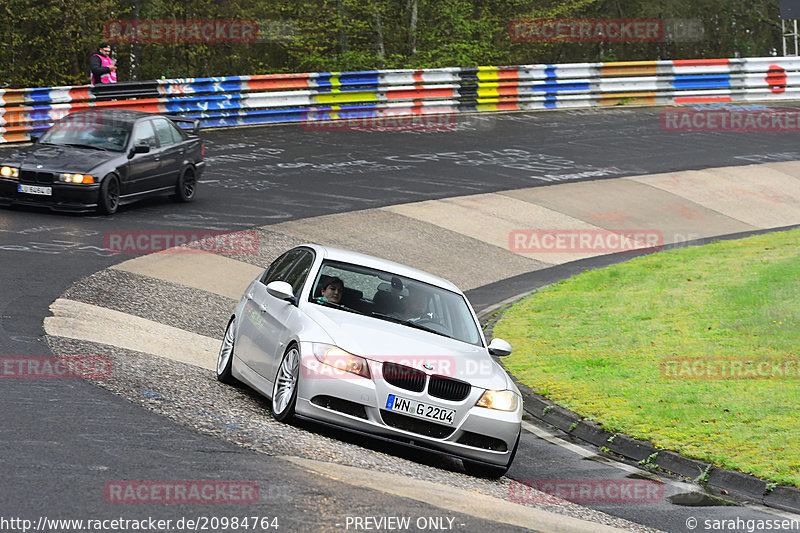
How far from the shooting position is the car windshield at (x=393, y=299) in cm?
965

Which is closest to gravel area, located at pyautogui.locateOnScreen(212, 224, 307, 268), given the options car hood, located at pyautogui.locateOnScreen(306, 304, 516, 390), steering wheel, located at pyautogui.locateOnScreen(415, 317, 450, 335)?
steering wheel, located at pyautogui.locateOnScreen(415, 317, 450, 335)

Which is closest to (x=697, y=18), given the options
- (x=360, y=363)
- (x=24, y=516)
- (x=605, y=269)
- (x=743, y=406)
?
(x=605, y=269)

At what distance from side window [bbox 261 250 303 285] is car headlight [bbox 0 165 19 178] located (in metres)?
8.79

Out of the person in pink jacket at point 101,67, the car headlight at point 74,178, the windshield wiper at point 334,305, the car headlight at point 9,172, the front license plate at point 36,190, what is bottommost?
the windshield wiper at point 334,305

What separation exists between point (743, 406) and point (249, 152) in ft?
54.7

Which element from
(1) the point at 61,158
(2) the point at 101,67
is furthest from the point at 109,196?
(2) the point at 101,67

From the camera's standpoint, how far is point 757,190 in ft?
84.8

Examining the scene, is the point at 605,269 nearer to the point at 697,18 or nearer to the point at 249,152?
the point at 249,152

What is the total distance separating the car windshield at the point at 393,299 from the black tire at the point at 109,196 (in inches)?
372

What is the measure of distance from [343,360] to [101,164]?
11.0m

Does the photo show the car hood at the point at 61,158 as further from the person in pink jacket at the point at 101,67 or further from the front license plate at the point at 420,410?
the front license plate at the point at 420,410

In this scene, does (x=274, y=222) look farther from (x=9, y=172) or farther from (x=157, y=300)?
(x=157, y=300)

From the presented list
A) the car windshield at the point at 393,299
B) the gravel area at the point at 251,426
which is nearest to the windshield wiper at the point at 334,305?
Result: the car windshield at the point at 393,299

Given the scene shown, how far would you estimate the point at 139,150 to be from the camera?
62.4 ft
